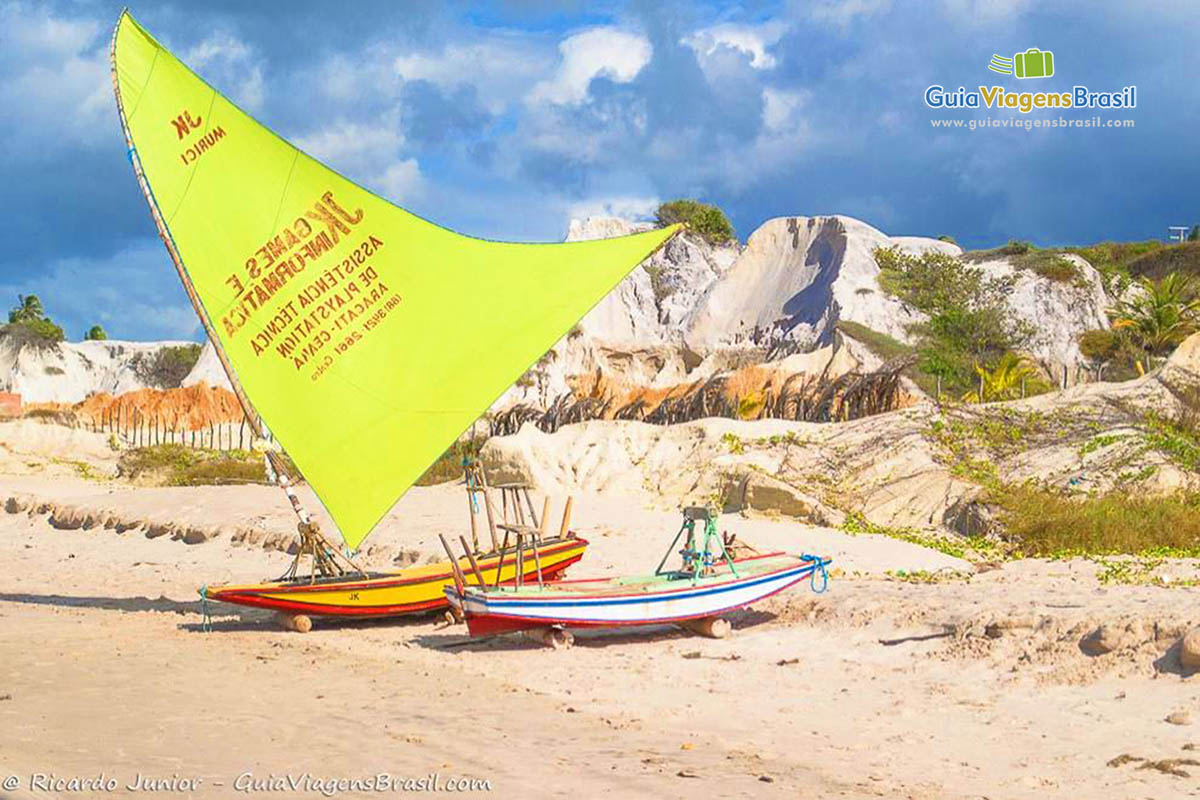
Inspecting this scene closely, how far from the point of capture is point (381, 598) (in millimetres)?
12906

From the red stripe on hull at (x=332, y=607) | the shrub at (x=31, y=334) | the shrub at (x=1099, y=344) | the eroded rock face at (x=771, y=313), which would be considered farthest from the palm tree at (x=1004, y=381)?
the shrub at (x=31, y=334)

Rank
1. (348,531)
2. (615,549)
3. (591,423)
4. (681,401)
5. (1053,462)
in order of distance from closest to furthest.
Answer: (348,531) < (615,549) < (1053,462) < (591,423) < (681,401)

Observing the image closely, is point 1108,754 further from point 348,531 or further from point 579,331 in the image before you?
point 579,331

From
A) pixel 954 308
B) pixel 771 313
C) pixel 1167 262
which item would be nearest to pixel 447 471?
pixel 954 308

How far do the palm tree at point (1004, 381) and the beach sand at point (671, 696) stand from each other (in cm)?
1086

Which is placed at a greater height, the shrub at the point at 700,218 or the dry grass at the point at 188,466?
the shrub at the point at 700,218

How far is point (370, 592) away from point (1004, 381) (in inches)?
755

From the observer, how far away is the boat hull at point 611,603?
11.2 metres

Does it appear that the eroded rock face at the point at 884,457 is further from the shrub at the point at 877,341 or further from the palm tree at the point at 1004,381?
the shrub at the point at 877,341

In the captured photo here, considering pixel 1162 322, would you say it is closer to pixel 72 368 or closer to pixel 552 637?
pixel 552 637

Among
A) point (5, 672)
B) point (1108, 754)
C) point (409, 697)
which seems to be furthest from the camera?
point (5, 672)

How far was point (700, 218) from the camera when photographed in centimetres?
6097

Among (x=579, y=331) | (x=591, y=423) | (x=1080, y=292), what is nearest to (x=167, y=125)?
(x=591, y=423)

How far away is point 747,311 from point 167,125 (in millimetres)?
34569
